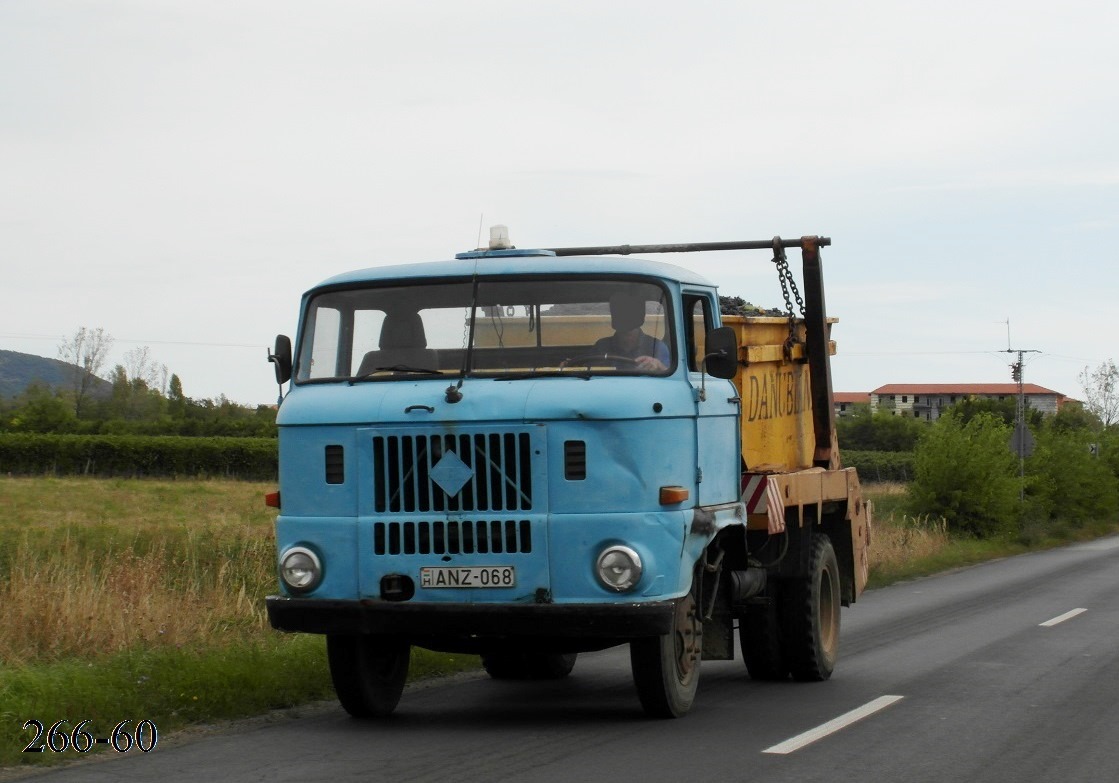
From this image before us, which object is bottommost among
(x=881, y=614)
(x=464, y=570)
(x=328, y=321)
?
(x=881, y=614)

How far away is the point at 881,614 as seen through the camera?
17.2 metres

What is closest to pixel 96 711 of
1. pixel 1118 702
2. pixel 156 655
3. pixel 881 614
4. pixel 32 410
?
pixel 156 655

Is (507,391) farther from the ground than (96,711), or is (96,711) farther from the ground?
(507,391)

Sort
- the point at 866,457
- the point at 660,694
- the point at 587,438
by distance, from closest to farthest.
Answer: the point at 587,438, the point at 660,694, the point at 866,457

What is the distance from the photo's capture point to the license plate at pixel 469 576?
789 centimetres

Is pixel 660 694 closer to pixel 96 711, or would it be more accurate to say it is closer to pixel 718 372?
pixel 718 372

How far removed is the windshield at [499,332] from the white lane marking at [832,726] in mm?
2176

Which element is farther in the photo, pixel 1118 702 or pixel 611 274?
pixel 1118 702

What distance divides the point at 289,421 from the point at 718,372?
2516 millimetres

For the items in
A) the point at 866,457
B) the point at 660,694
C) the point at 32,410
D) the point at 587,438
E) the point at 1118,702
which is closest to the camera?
the point at 587,438

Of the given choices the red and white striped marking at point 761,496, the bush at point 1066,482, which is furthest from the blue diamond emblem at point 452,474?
the bush at point 1066,482

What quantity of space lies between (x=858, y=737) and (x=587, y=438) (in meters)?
2.29

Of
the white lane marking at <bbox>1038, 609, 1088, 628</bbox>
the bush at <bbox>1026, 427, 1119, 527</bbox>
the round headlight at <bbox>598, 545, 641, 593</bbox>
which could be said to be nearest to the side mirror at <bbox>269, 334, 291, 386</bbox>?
the round headlight at <bbox>598, 545, 641, 593</bbox>

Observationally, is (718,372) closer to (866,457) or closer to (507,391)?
(507,391)
